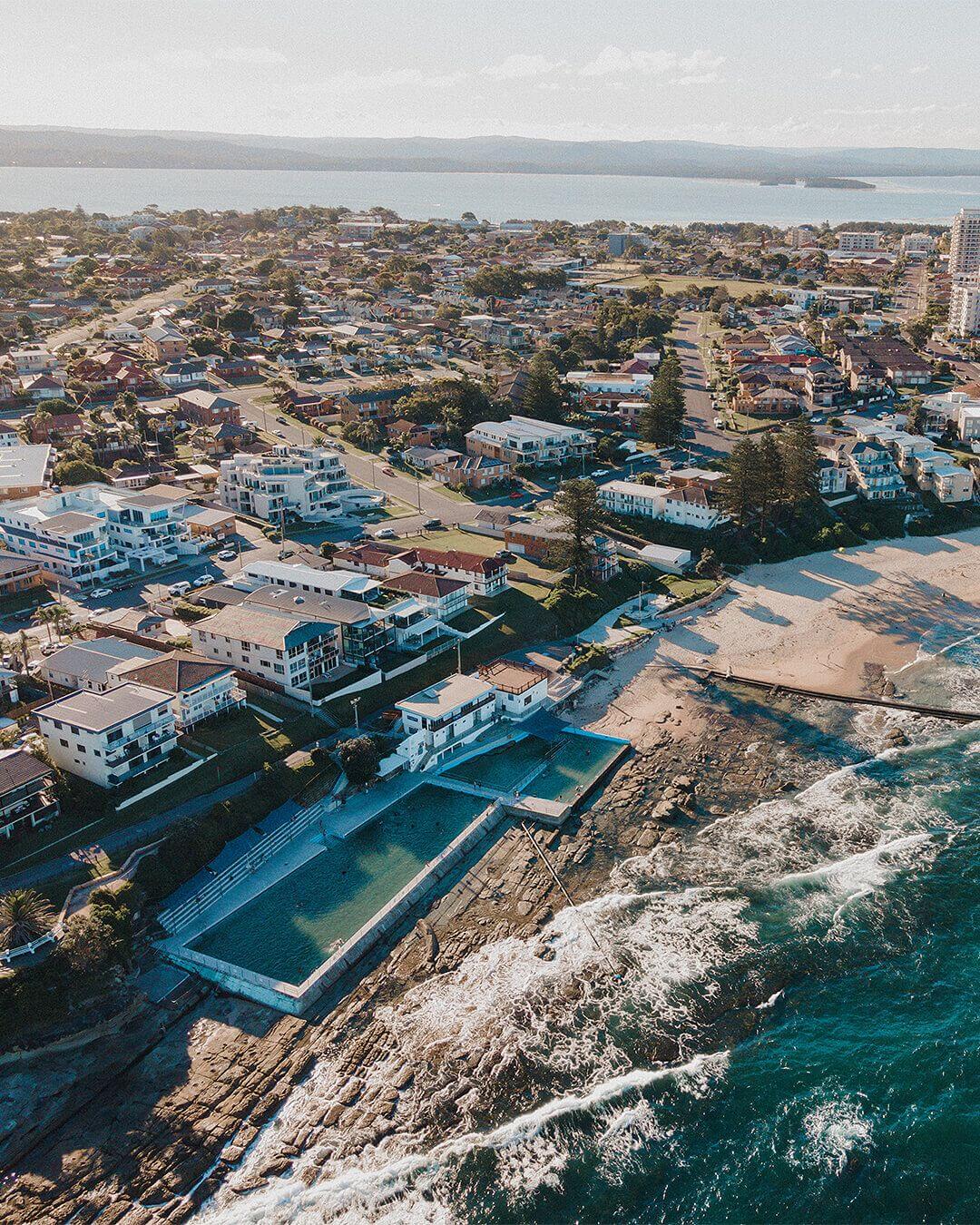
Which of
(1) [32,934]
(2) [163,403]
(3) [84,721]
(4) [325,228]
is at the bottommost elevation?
(1) [32,934]

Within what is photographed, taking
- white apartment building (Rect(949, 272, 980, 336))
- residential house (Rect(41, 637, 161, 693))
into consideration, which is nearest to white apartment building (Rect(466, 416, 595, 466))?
residential house (Rect(41, 637, 161, 693))

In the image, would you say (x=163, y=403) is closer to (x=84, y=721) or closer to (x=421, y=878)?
(x=84, y=721)

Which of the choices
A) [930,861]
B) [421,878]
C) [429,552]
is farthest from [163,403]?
[930,861]

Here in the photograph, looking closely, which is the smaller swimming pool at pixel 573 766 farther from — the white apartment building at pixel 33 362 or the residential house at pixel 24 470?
the white apartment building at pixel 33 362

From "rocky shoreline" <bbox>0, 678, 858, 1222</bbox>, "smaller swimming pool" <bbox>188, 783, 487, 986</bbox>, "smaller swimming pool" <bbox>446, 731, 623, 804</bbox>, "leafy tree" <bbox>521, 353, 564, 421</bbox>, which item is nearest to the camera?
"rocky shoreline" <bbox>0, 678, 858, 1222</bbox>

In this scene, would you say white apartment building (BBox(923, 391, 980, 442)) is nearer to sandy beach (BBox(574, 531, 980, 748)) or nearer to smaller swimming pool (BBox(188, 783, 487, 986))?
sandy beach (BBox(574, 531, 980, 748))

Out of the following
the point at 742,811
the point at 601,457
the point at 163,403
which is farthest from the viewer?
the point at 163,403

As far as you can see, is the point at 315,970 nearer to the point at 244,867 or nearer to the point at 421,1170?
the point at 244,867
